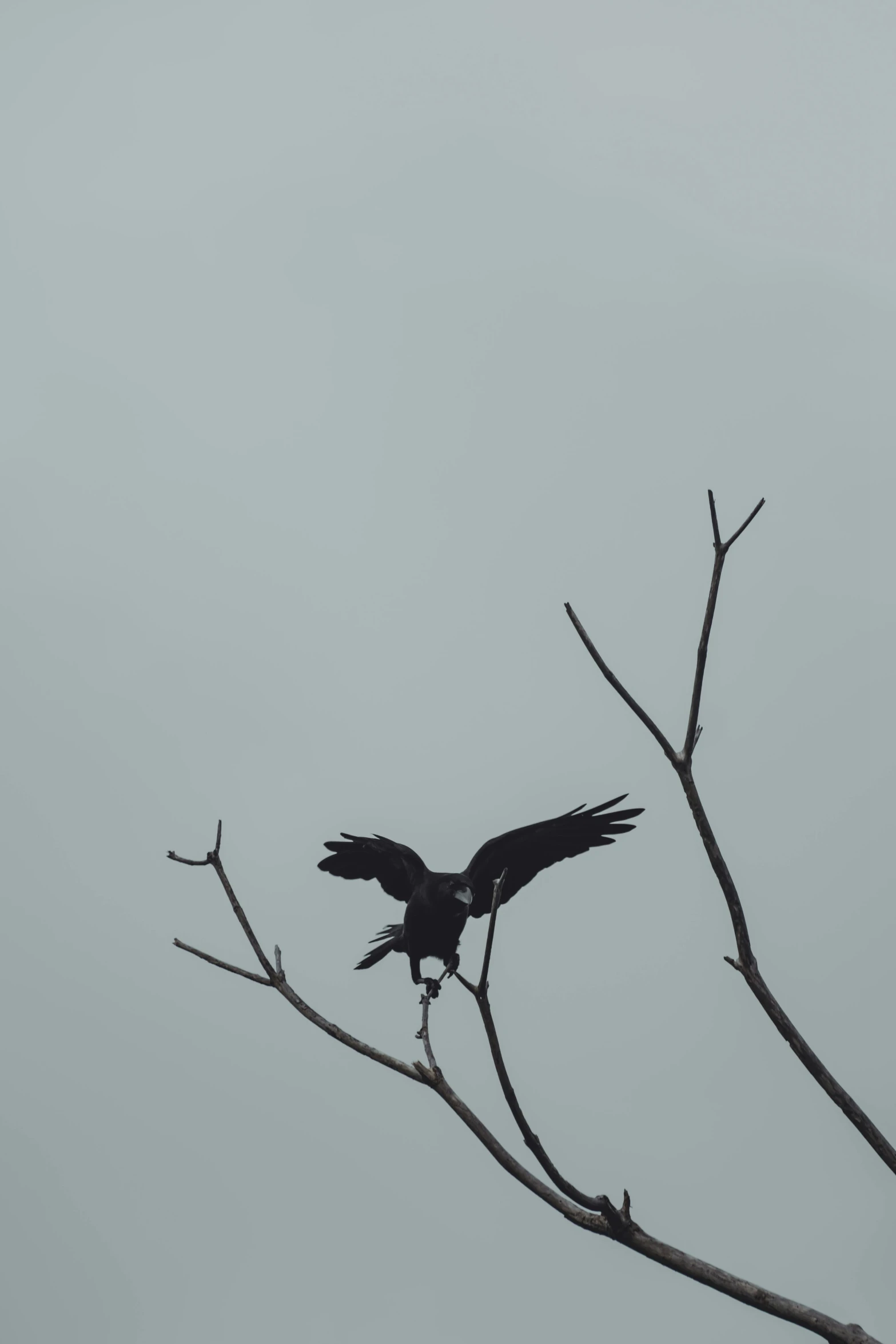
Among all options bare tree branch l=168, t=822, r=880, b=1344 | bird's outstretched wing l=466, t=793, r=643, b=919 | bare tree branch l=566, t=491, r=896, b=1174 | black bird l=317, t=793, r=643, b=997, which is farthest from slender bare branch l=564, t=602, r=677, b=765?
bird's outstretched wing l=466, t=793, r=643, b=919

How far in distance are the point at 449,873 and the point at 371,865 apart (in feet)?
6.37

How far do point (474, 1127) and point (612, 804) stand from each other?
15.5 ft

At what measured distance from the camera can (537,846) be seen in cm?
857

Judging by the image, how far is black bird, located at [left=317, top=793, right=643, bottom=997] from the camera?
25.0ft

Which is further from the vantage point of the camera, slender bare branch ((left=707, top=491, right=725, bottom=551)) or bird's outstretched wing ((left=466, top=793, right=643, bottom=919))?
bird's outstretched wing ((left=466, top=793, right=643, bottom=919))

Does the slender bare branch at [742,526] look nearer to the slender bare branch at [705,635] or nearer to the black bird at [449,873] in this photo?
the slender bare branch at [705,635]

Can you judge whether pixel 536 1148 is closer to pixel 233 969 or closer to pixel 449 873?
pixel 233 969

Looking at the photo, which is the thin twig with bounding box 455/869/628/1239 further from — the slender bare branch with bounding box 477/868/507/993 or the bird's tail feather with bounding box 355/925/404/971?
the bird's tail feather with bounding box 355/925/404/971

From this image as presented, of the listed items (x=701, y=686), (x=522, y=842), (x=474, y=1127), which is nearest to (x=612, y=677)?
(x=701, y=686)

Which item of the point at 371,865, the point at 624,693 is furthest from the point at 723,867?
the point at 371,865

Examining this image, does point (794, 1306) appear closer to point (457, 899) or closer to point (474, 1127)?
point (474, 1127)

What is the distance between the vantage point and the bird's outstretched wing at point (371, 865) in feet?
29.3

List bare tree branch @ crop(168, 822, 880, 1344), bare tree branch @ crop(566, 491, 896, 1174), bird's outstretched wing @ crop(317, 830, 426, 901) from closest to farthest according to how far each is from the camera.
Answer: bare tree branch @ crop(168, 822, 880, 1344) < bare tree branch @ crop(566, 491, 896, 1174) < bird's outstretched wing @ crop(317, 830, 426, 901)

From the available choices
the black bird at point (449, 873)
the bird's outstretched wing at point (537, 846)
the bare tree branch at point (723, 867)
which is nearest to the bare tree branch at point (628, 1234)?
the bare tree branch at point (723, 867)
